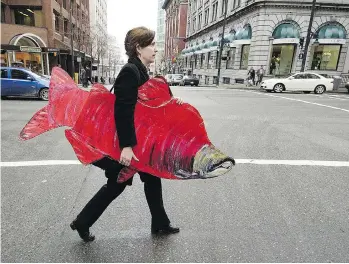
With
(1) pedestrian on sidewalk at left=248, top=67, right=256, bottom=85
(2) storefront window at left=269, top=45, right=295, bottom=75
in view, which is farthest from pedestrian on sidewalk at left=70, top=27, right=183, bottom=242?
(2) storefront window at left=269, top=45, right=295, bottom=75

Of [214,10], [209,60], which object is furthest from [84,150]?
[214,10]

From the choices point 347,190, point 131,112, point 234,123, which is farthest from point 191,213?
point 234,123

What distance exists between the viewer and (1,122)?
7586mm

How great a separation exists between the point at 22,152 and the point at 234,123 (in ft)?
18.2

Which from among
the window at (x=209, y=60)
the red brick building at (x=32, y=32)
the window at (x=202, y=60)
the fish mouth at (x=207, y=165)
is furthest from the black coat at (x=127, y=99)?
the window at (x=202, y=60)

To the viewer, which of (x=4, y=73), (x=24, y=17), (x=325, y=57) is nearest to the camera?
(x=4, y=73)

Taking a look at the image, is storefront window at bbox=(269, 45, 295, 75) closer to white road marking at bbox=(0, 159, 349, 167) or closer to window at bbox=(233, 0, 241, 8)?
window at bbox=(233, 0, 241, 8)

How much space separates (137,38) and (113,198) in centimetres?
130

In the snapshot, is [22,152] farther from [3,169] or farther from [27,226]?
[27,226]

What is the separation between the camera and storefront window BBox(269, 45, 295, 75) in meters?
27.4

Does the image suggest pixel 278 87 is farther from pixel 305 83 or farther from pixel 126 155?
pixel 126 155

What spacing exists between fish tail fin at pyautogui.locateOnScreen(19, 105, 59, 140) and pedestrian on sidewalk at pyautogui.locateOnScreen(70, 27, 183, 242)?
0.47 meters

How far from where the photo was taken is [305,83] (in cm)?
1992

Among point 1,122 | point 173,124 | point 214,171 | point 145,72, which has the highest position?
point 145,72
